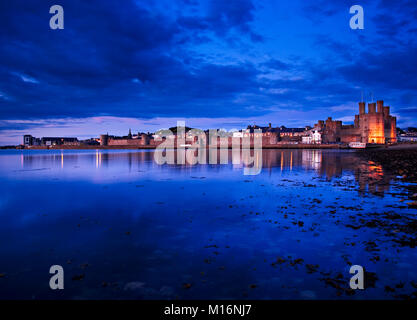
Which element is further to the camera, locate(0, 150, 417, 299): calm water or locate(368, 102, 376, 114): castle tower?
locate(368, 102, 376, 114): castle tower

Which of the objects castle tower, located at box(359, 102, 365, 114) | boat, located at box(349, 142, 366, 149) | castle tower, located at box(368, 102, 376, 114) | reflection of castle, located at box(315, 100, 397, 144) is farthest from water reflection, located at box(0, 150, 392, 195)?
castle tower, located at box(359, 102, 365, 114)

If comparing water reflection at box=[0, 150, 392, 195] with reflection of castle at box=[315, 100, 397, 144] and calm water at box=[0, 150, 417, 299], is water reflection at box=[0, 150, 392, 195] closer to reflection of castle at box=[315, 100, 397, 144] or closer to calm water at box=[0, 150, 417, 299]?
A: calm water at box=[0, 150, 417, 299]

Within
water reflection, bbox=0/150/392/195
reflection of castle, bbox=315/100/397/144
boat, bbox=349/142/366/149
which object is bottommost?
water reflection, bbox=0/150/392/195

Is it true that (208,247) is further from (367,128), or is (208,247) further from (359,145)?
(367,128)

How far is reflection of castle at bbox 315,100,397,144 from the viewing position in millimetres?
120250

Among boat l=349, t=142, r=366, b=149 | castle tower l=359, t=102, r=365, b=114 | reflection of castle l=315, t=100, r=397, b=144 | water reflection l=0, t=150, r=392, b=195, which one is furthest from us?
castle tower l=359, t=102, r=365, b=114

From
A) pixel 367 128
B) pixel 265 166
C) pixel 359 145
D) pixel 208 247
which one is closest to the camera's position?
pixel 208 247

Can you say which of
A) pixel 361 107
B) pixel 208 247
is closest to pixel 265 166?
pixel 208 247

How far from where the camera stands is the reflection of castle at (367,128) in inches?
4734

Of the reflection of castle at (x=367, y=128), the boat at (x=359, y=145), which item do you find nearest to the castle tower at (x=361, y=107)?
the reflection of castle at (x=367, y=128)

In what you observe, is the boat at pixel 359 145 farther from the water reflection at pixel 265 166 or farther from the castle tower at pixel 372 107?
the water reflection at pixel 265 166

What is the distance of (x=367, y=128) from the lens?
121 metres
